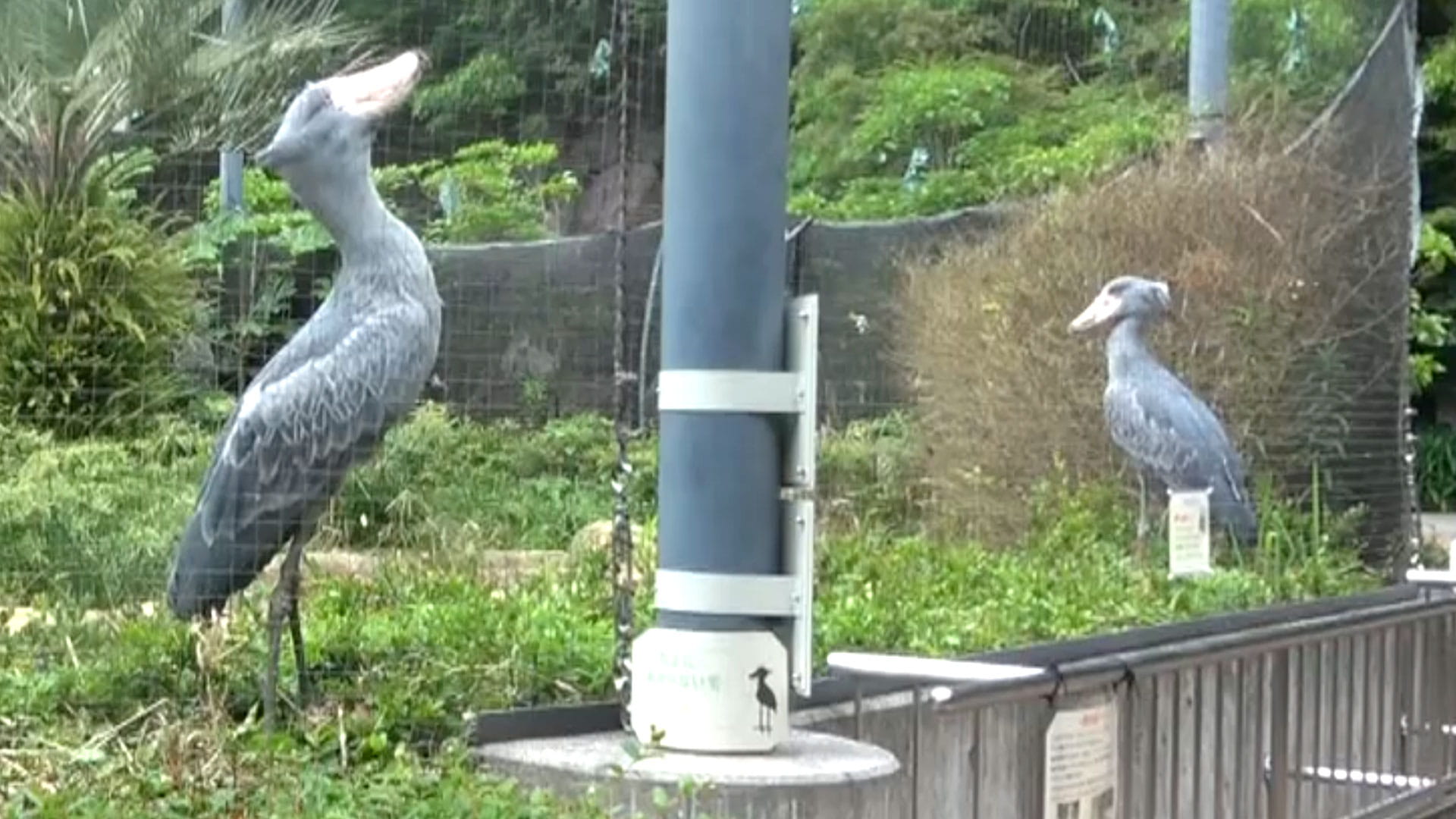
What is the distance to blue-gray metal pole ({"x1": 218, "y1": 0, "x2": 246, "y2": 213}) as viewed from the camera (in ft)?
17.5

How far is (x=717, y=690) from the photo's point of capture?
4.56 meters

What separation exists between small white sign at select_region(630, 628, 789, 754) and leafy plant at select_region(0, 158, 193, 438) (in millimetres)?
1444

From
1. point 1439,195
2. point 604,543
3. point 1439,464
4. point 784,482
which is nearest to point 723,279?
point 784,482

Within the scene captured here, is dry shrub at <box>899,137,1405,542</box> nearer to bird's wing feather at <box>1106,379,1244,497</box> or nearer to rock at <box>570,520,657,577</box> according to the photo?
bird's wing feather at <box>1106,379,1244,497</box>

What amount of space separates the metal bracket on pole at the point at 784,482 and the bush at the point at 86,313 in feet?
4.45

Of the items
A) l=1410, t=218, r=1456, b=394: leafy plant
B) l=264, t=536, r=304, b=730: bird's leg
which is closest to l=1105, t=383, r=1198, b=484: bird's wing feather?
l=1410, t=218, r=1456, b=394: leafy plant

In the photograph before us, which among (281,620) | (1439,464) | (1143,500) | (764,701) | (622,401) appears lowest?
(1439,464)

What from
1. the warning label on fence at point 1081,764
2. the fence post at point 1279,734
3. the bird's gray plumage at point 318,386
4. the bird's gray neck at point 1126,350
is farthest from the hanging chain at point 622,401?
the bird's gray neck at point 1126,350

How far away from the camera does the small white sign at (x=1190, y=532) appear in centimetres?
830

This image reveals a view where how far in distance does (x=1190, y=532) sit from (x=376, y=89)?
4189mm

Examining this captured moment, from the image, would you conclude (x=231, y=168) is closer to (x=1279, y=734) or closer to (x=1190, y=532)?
(x=1279, y=734)

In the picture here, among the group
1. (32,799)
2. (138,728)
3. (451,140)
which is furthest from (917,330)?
(32,799)

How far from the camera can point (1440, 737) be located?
878cm

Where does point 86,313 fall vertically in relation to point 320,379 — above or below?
above
